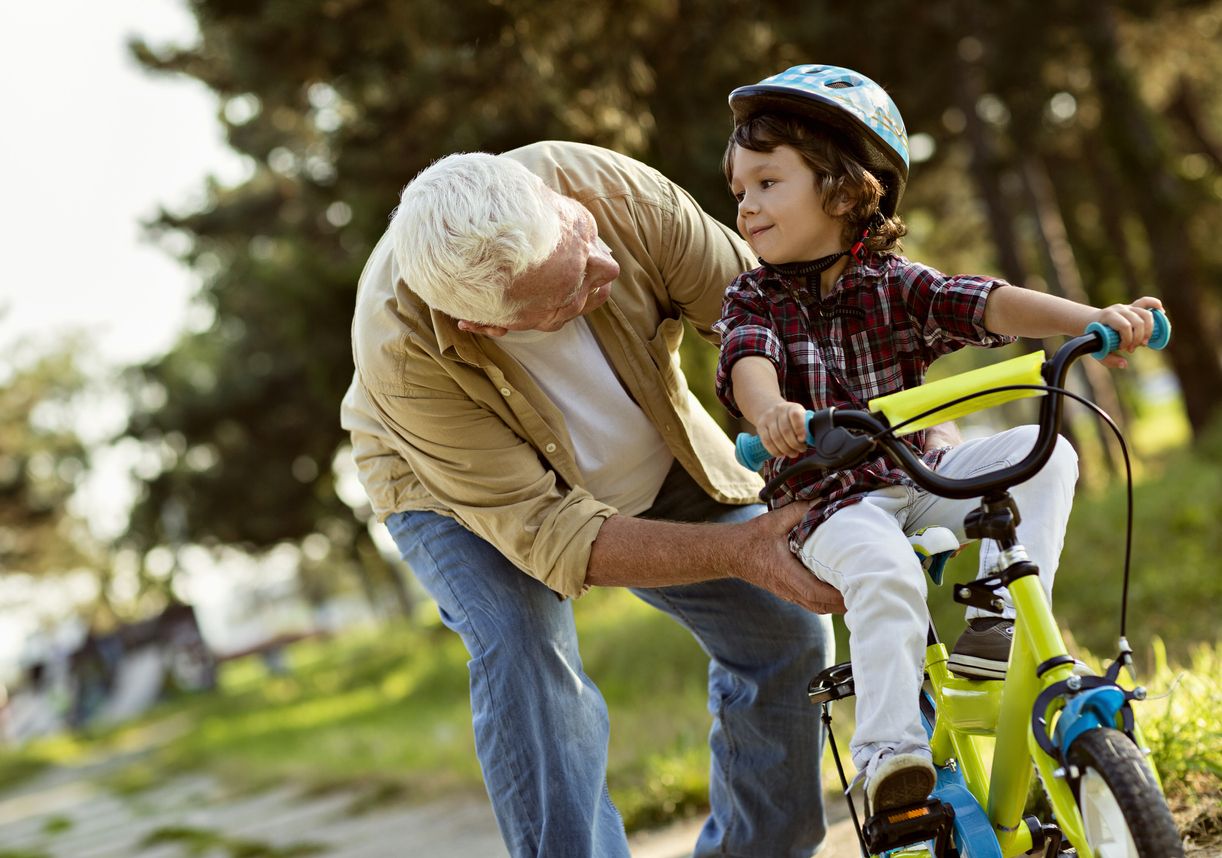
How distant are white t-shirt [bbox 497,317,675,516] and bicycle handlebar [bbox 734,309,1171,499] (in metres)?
1.01

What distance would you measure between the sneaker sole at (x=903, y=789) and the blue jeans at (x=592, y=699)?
0.89 meters

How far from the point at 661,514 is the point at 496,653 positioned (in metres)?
0.68

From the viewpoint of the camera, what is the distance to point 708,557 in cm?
277

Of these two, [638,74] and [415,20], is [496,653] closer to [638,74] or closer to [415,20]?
[638,74]

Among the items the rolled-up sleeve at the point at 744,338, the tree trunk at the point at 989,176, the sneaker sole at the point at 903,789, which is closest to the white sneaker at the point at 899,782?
the sneaker sole at the point at 903,789

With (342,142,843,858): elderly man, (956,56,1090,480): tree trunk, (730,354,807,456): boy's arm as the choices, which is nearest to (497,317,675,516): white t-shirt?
(342,142,843,858): elderly man

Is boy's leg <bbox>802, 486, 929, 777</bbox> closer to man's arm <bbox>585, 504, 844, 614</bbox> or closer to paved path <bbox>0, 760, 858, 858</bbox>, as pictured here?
man's arm <bbox>585, 504, 844, 614</bbox>

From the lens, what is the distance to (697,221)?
3229 millimetres

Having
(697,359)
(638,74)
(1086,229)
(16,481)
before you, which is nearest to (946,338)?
(697,359)

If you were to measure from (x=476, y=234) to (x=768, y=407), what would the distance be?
2.48 ft

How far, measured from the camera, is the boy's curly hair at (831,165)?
2.68 metres

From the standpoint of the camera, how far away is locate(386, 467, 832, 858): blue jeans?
290 cm

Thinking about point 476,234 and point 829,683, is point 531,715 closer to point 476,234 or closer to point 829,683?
point 829,683

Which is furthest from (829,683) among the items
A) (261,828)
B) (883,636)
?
(261,828)
